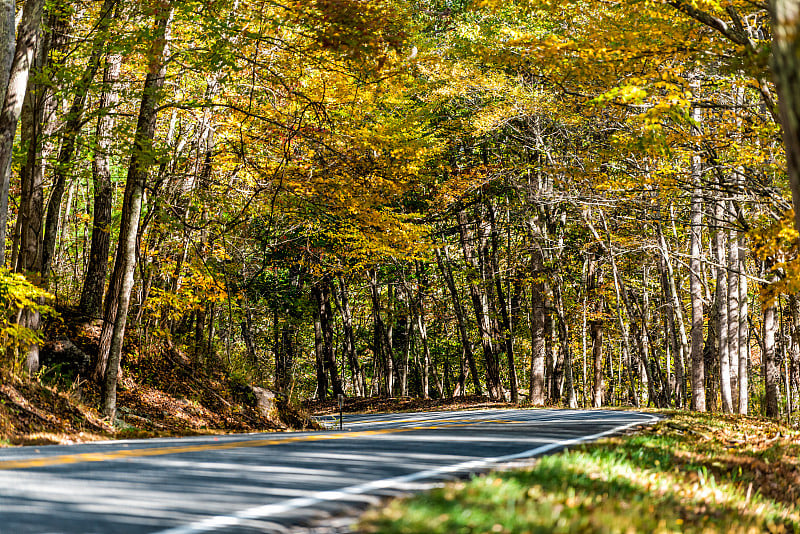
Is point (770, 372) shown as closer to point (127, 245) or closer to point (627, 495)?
point (127, 245)

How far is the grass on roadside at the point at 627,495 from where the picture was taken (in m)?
4.05

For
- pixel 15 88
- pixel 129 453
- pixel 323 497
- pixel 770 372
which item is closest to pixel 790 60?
pixel 323 497

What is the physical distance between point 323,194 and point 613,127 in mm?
8956

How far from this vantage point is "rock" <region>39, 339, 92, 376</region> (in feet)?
48.3

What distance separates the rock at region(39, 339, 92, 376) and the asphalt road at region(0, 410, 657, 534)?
664 cm

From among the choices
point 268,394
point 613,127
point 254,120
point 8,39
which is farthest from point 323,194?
point 613,127

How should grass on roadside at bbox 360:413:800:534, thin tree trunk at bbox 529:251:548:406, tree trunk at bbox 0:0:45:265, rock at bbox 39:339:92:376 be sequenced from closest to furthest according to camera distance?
grass on roadside at bbox 360:413:800:534 → tree trunk at bbox 0:0:45:265 → rock at bbox 39:339:92:376 → thin tree trunk at bbox 529:251:548:406

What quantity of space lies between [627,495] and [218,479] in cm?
317

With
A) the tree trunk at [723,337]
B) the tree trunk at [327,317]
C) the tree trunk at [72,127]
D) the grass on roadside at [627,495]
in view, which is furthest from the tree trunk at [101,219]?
the tree trunk at [723,337]

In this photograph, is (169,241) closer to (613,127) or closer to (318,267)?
(318,267)

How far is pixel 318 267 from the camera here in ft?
84.0

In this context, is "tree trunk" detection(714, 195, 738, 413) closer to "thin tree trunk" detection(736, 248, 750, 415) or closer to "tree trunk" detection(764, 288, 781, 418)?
"thin tree trunk" detection(736, 248, 750, 415)

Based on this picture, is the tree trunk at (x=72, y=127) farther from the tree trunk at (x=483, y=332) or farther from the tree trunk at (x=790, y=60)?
the tree trunk at (x=483, y=332)

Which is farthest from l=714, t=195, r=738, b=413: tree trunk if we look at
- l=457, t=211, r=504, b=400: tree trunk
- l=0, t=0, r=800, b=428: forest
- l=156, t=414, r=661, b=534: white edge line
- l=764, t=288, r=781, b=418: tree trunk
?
l=156, t=414, r=661, b=534: white edge line
